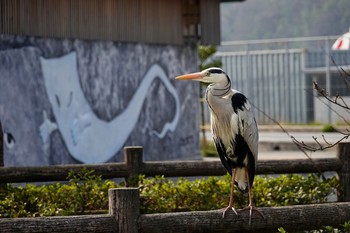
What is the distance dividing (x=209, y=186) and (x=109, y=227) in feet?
13.2

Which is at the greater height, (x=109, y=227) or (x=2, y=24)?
(x=2, y=24)

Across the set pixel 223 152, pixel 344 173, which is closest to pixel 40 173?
pixel 223 152

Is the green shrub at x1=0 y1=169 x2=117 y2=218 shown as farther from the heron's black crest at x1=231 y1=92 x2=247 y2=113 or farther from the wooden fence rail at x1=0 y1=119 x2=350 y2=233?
the wooden fence rail at x1=0 y1=119 x2=350 y2=233

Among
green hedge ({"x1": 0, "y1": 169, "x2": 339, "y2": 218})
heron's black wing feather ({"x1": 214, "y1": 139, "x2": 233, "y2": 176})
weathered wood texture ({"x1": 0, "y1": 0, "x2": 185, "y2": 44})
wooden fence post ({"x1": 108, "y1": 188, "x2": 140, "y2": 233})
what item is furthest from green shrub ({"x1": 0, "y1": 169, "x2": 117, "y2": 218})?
weathered wood texture ({"x1": 0, "y1": 0, "x2": 185, "y2": 44})

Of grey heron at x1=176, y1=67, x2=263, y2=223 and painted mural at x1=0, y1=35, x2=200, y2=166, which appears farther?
painted mural at x1=0, y1=35, x2=200, y2=166

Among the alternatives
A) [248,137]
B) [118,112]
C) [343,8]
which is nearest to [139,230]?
[248,137]

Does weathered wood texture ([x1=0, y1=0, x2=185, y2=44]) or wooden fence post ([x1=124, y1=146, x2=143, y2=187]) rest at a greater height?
weathered wood texture ([x1=0, y1=0, x2=185, y2=44])

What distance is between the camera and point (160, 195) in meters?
12.6

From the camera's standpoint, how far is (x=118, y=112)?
24.0 metres

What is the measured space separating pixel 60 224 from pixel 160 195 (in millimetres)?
3706

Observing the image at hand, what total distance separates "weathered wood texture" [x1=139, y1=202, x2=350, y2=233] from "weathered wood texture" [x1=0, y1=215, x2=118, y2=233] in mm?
321

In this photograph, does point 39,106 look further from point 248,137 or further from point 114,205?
point 114,205

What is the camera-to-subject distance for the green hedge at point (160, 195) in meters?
12.4

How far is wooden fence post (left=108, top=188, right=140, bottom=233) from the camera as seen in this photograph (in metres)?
9.19
